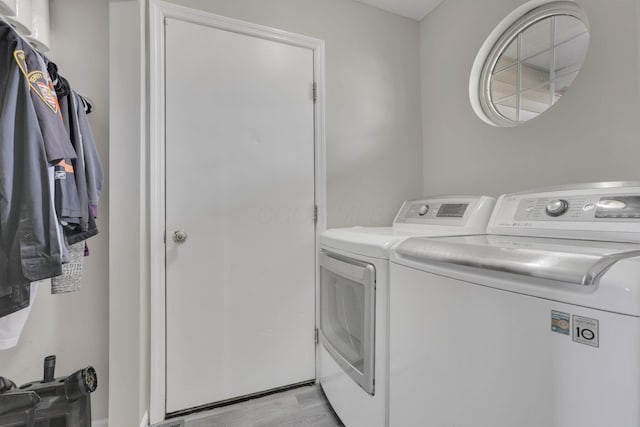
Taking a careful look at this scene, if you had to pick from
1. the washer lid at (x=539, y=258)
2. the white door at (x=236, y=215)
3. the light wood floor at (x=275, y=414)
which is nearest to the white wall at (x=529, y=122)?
the washer lid at (x=539, y=258)

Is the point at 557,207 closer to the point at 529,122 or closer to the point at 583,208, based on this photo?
the point at 583,208

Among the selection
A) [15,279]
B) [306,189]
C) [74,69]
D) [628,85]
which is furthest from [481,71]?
[15,279]

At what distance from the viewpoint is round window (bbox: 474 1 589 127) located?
1.53 meters

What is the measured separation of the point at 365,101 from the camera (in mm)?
2029

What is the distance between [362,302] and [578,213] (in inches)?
34.1

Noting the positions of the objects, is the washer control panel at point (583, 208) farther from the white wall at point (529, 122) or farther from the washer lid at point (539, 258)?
the white wall at point (529, 122)

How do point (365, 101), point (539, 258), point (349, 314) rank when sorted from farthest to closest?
1. point (365, 101)
2. point (349, 314)
3. point (539, 258)

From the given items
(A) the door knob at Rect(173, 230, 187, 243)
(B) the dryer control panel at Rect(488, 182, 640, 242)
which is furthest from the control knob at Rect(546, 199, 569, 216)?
(A) the door knob at Rect(173, 230, 187, 243)

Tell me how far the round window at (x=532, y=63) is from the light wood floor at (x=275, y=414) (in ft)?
6.59

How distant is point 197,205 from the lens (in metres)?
1.59

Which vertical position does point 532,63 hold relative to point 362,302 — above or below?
above

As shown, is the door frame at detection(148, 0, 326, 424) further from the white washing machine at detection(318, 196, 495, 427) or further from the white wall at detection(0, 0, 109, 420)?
the white washing machine at detection(318, 196, 495, 427)

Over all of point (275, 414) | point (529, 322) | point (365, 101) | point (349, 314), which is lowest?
point (275, 414)

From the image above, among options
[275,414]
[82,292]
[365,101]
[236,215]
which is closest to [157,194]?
[236,215]
